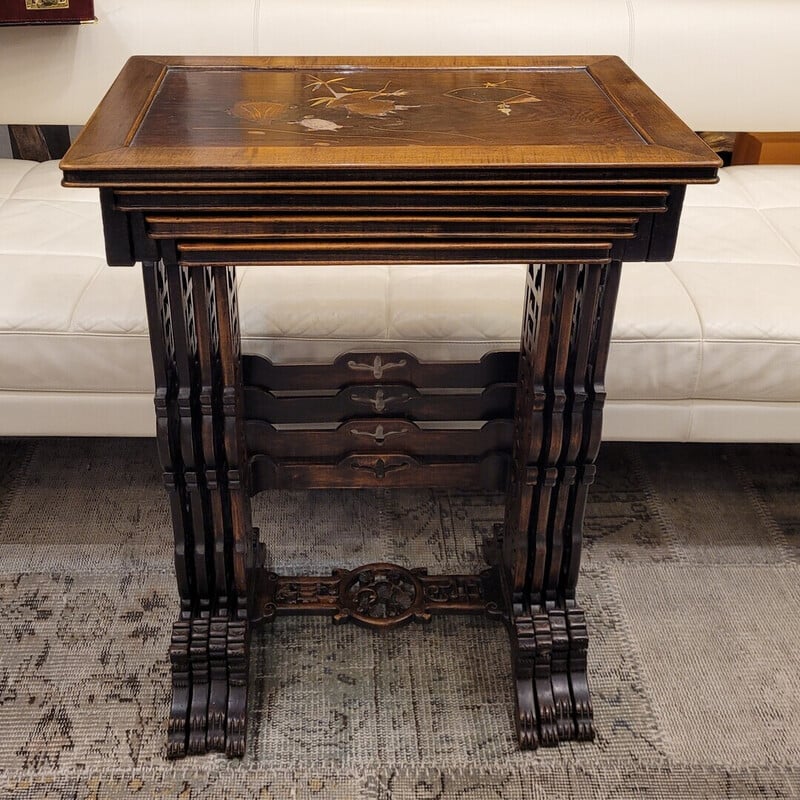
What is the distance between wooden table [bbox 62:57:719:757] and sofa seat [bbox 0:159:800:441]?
11 centimetres

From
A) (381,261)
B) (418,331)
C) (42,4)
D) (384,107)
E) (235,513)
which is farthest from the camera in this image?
(42,4)

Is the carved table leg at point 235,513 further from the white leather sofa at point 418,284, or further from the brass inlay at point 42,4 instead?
the brass inlay at point 42,4

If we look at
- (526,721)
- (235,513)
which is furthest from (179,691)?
(526,721)

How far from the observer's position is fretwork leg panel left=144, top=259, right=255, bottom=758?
103cm

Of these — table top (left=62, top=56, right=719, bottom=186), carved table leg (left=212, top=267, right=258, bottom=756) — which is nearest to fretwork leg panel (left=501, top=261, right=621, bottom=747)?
table top (left=62, top=56, right=719, bottom=186)

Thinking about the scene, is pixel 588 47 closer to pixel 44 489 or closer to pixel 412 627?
pixel 412 627

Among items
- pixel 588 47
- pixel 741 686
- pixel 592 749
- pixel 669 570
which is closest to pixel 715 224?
pixel 588 47

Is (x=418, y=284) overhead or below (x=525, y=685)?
overhead

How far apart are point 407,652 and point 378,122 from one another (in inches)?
29.3

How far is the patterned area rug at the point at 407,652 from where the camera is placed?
1173mm

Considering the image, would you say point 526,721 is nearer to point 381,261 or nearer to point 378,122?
point 381,261

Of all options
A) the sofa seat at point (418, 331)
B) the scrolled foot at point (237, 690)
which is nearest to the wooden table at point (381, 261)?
the scrolled foot at point (237, 690)

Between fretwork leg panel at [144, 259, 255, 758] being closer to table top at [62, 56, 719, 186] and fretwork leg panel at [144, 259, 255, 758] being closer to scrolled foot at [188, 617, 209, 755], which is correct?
scrolled foot at [188, 617, 209, 755]

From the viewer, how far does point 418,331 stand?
1333 mm
